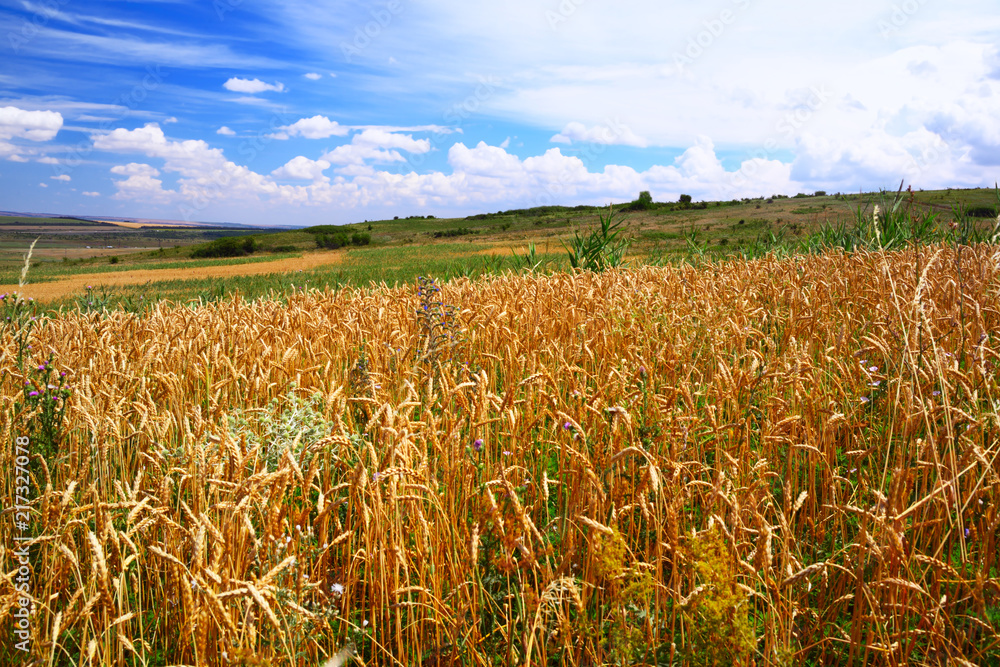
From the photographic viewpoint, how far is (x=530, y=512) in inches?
97.8

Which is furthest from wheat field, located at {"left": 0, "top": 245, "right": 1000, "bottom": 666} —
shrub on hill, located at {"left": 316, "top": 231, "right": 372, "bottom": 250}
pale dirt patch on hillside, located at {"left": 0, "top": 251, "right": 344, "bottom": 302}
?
shrub on hill, located at {"left": 316, "top": 231, "right": 372, "bottom": 250}

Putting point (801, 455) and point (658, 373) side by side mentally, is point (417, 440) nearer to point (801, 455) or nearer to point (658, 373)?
point (658, 373)

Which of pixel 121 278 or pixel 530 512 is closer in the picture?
pixel 530 512

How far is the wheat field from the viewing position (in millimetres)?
1579

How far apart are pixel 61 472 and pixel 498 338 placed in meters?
2.60

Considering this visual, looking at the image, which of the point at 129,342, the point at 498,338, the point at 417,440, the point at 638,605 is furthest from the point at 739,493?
the point at 129,342

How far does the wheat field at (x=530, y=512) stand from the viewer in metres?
1.58

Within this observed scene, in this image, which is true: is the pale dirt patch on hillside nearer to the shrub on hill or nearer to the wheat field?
the wheat field

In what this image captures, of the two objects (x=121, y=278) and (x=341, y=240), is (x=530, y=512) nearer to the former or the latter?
(x=121, y=278)

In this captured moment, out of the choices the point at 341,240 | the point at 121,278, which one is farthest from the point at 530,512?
the point at 341,240

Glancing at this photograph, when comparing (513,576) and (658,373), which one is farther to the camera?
(658,373)

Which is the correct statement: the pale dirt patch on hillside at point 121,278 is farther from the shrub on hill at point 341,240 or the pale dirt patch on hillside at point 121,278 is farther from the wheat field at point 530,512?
the shrub on hill at point 341,240

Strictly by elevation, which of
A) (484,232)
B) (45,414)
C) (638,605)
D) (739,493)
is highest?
(484,232)

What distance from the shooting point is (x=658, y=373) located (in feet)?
11.5
